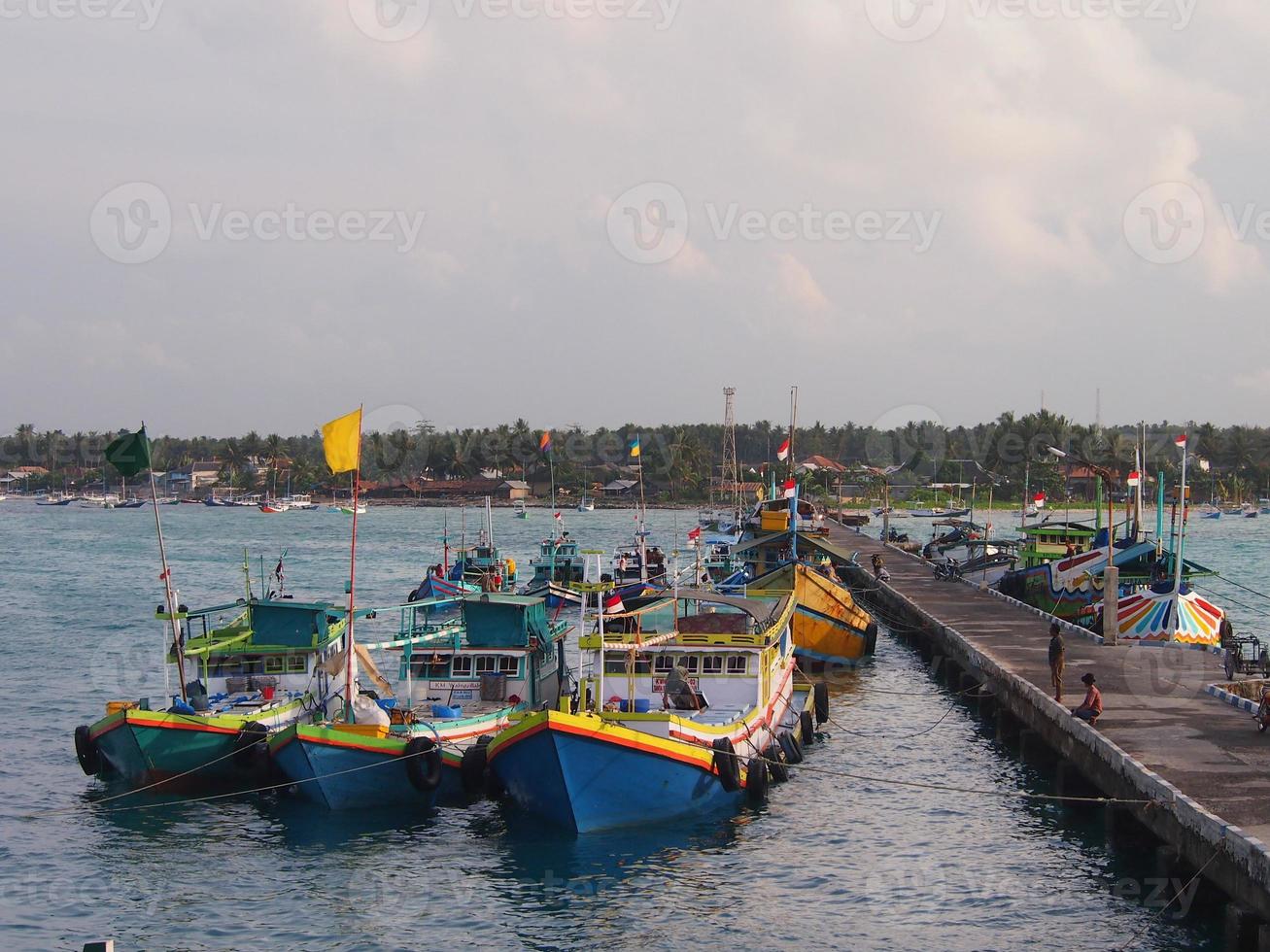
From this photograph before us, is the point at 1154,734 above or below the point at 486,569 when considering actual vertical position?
above

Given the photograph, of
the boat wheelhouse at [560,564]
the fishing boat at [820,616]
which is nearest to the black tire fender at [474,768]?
the fishing boat at [820,616]

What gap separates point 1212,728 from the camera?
25047 mm

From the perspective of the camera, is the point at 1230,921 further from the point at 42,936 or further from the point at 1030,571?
the point at 1030,571

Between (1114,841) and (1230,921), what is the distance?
215 inches

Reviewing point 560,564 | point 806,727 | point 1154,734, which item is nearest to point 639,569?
point 560,564

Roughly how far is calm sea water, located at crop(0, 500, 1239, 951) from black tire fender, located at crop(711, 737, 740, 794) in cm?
83

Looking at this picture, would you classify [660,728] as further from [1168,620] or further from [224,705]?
[1168,620]

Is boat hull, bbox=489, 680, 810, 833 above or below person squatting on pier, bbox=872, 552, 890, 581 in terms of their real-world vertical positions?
below

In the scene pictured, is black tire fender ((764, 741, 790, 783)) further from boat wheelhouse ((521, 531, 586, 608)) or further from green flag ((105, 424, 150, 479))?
boat wheelhouse ((521, 531, 586, 608))

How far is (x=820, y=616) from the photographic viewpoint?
144ft

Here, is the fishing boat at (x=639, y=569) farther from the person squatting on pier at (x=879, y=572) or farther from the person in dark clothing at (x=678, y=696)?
the person in dark clothing at (x=678, y=696)

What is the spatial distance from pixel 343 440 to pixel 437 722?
589 centimetres

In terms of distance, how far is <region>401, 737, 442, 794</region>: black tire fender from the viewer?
81.3 feet

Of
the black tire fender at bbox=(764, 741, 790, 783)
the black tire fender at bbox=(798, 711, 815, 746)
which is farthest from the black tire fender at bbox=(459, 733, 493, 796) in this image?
the black tire fender at bbox=(798, 711, 815, 746)
